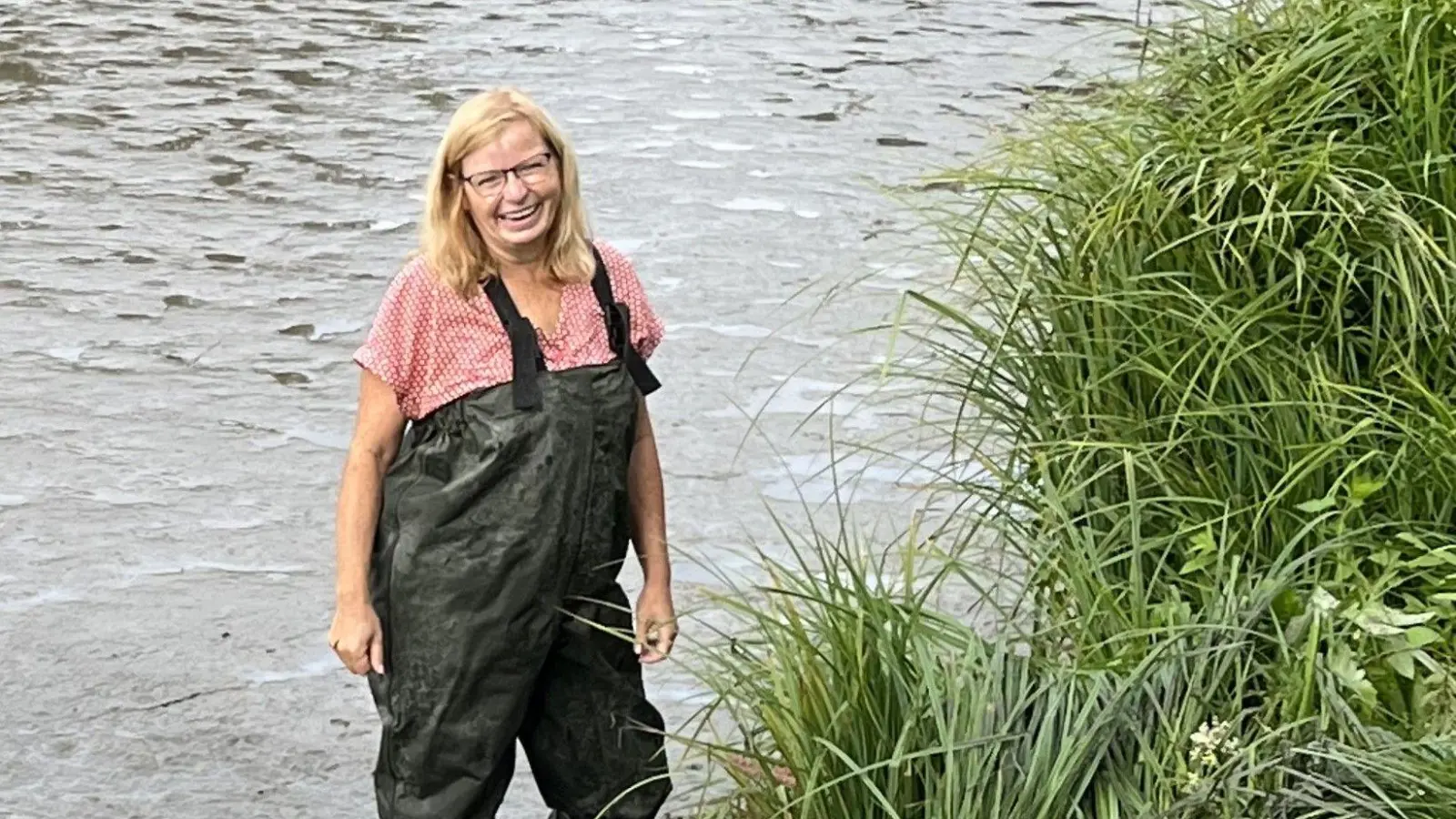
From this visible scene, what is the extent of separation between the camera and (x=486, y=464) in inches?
140

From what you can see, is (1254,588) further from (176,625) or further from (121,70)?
(121,70)

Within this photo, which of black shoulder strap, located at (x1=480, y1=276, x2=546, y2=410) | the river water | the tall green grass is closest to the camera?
black shoulder strap, located at (x1=480, y1=276, x2=546, y2=410)

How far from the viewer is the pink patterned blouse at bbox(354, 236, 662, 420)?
360 centimetres

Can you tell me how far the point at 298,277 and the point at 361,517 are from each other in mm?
4361

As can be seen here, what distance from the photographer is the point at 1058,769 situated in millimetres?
3145

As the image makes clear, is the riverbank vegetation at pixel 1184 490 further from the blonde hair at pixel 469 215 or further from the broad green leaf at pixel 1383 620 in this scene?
the blonde hair at pixel 469 215

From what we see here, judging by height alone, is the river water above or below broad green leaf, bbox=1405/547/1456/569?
below

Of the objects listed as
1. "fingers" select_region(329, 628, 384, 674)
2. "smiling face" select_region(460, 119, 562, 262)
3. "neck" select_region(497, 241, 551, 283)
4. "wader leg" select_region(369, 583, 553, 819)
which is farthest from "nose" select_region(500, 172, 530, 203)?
"fingers" select_region(329, 628, 384, 674)

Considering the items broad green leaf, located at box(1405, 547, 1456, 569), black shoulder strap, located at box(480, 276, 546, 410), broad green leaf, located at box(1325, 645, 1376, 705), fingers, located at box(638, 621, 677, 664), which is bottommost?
fingers, located at box(638, 621, 677, 664)

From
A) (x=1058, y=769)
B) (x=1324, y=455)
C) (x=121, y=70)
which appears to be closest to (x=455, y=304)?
(x=1058, y=769)

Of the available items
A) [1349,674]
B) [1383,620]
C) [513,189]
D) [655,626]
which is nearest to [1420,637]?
[1383,620]

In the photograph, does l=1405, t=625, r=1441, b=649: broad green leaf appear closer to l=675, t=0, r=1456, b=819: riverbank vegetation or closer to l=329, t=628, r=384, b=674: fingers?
l=675, t=0, r=1456, b=819: riverbank vegetation

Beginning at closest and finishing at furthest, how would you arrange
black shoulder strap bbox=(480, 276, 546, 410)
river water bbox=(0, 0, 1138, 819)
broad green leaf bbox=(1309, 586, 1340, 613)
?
broad green leaf bbox=(1309, 586, 1340, 613) < black shoulder strap bbox=(480, 276, 546, 410) < river water bbox=(0, 0, 1138, 819)

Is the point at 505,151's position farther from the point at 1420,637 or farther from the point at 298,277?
the point at 298,277
